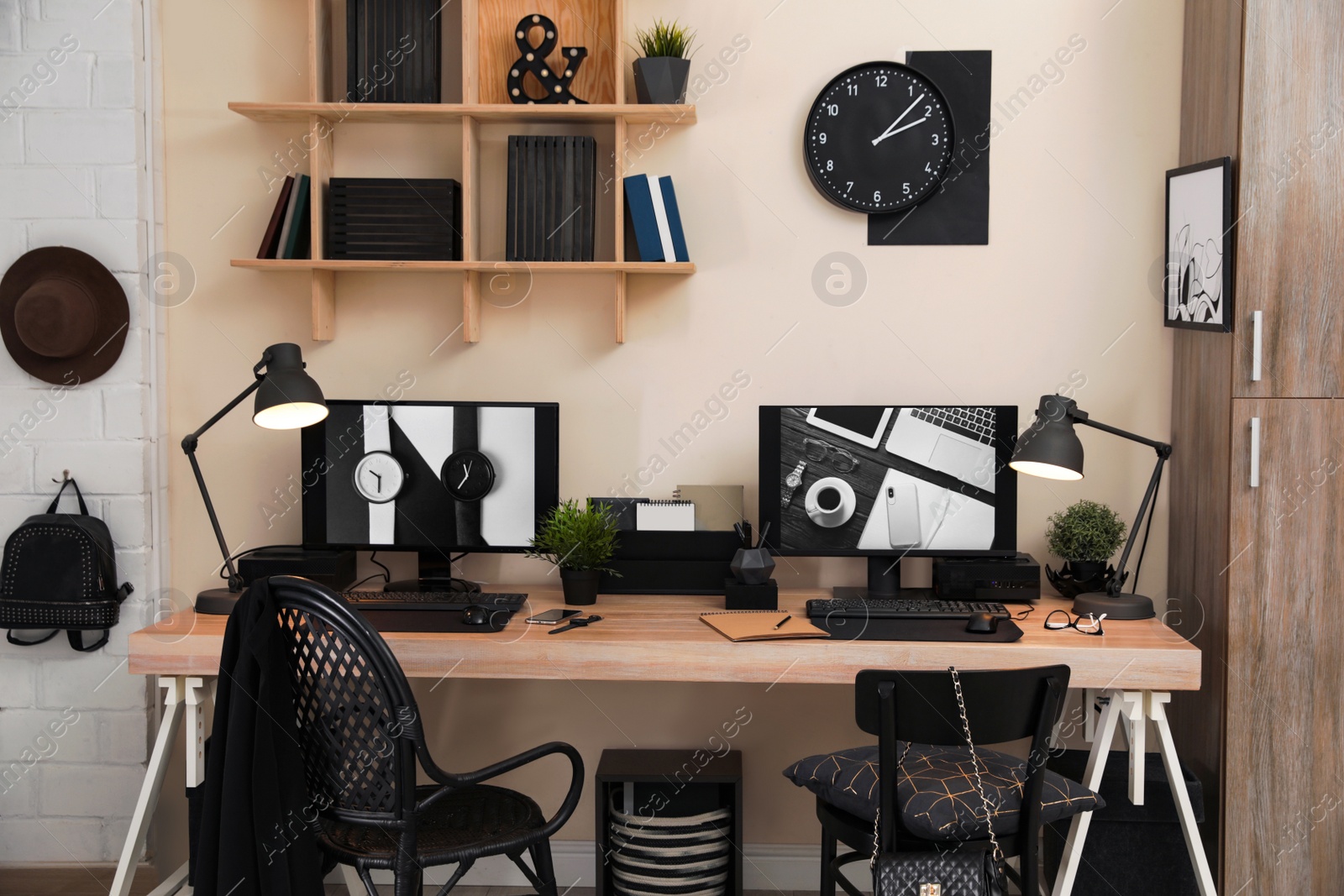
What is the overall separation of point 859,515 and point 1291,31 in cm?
139

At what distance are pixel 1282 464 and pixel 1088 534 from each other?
16.9 inches

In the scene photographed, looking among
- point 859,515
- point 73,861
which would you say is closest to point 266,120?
point 859,515

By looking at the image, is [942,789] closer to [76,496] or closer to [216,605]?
[216,605]

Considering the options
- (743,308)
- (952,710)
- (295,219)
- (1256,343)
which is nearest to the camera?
(952,710)

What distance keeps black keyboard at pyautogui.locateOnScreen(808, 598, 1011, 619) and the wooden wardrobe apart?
546 millimetres

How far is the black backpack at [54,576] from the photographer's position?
249cm

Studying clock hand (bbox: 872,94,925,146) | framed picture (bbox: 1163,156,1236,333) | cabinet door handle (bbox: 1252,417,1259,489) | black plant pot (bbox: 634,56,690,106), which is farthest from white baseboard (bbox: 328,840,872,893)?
black plant pot (bbox: 634,56,690,106)

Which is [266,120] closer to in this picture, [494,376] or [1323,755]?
[494,376]

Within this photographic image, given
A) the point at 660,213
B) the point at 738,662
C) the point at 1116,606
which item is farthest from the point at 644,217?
the point at 1116,606

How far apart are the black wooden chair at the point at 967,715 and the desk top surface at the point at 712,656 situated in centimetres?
33

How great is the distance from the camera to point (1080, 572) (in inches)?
97.4

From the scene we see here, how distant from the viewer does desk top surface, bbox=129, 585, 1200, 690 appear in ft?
6.75

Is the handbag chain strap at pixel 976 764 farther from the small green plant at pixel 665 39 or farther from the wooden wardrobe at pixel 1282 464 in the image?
the small green plant at pixel 665 39

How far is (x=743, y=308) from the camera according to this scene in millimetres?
2643
